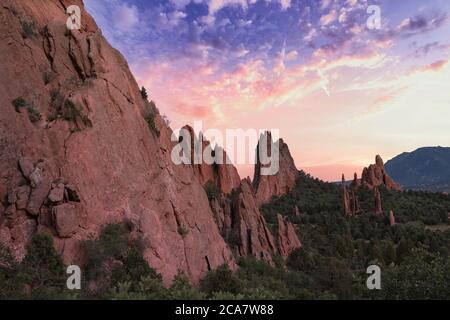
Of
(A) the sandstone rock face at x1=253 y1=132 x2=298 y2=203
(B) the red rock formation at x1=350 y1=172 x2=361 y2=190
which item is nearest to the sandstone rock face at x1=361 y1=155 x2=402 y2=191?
(B) the red rock formation at x1=350 y1=172 x2=361 y2=190

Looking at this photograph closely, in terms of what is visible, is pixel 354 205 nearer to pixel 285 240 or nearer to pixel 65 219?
pixel 285 240

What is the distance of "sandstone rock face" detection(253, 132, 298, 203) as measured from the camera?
108 meters

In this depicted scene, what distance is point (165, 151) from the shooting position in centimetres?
2861

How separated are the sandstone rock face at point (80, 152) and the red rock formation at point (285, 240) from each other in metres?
24.4

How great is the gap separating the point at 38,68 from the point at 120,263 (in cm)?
1519

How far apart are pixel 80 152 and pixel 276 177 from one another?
317 ft

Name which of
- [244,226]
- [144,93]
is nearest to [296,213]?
[244,226]

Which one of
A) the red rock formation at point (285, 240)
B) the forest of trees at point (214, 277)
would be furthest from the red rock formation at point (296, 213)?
the red rock formation at point (285, 240)

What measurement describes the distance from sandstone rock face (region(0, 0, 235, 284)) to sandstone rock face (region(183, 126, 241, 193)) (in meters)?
42.4

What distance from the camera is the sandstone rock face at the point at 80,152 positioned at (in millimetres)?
19016

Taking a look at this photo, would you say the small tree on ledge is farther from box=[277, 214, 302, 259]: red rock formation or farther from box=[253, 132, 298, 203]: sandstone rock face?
box=[253, 132, 298, 203]: sandstone rock face
